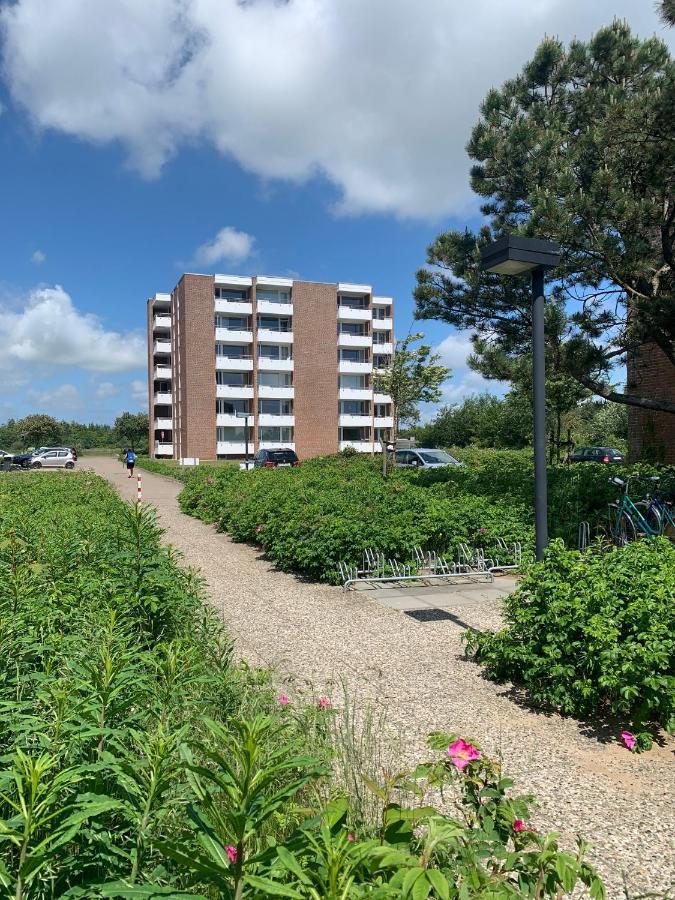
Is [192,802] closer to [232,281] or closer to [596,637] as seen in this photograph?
[596,637]

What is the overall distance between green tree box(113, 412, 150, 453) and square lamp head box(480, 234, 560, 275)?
237 feet

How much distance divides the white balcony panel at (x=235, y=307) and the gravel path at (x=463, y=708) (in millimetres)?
44316

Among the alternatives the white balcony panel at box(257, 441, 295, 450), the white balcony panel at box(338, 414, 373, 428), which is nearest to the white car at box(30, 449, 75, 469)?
the white balcony panel at box(257, 441, 295, 450)

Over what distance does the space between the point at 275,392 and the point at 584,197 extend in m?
42.7

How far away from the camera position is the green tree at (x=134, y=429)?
245 feet

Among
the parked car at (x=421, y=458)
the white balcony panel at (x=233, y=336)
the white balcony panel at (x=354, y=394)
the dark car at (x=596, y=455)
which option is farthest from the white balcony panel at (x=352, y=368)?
the parked car at (x=421, y=458)

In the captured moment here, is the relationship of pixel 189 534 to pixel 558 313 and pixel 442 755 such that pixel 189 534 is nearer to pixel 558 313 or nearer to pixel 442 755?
pixel 558 313

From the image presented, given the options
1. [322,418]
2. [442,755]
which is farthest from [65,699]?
Result: [322,418]

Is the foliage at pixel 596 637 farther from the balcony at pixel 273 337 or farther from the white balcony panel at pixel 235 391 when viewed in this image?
the balcony at pixel 273 337

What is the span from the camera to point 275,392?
5088 cm

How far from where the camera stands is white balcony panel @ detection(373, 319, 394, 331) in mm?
56750

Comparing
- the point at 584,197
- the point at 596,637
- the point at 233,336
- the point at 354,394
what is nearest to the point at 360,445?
the point at 354,394

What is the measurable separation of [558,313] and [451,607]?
5.56 meters

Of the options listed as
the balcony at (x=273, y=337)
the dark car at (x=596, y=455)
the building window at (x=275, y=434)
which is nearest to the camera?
the dark car at (x=596, y=455)
